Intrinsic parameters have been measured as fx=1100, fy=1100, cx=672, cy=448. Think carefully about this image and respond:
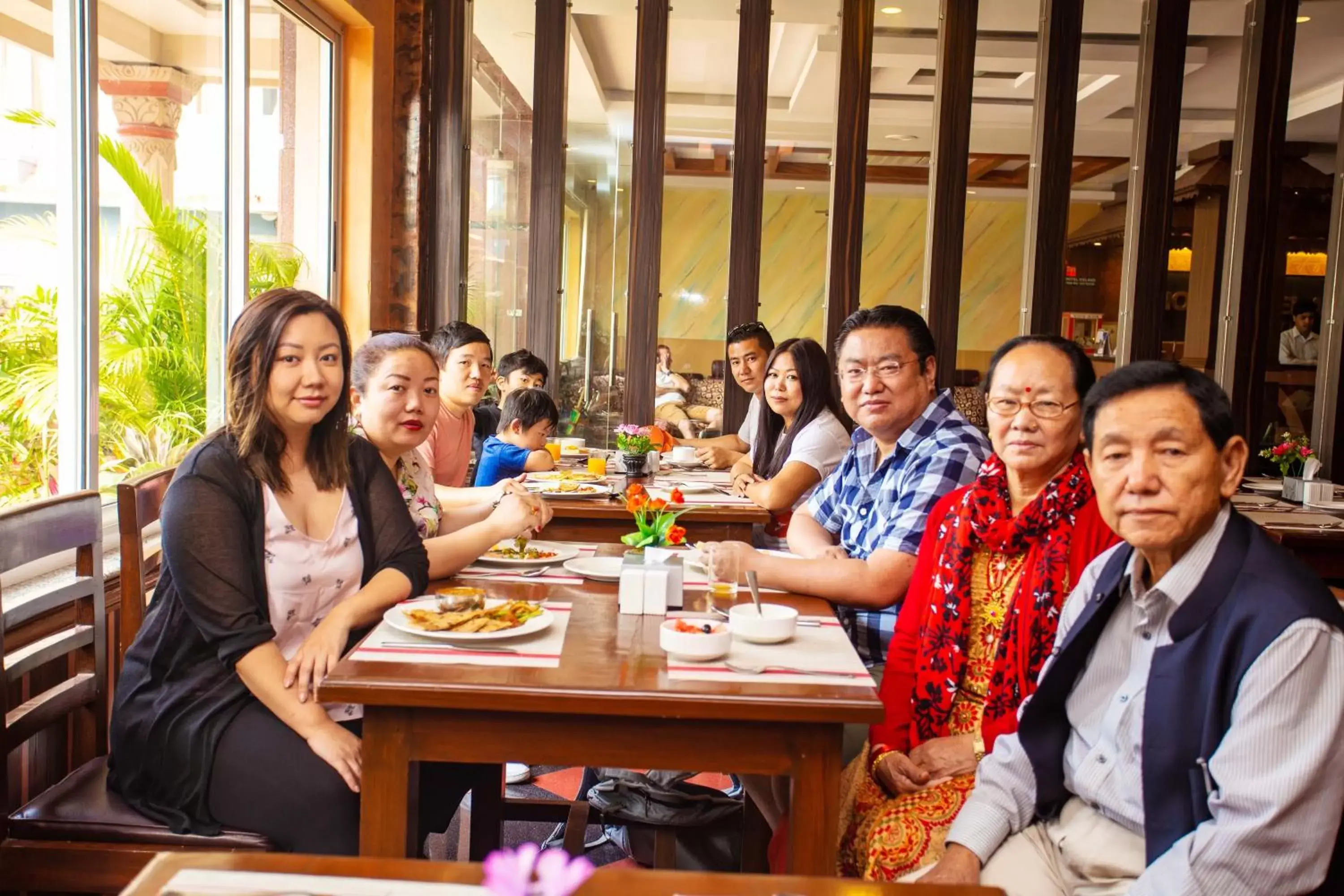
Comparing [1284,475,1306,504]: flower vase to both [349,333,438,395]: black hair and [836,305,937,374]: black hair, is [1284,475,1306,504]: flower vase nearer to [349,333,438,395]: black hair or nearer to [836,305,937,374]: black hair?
[836,305,937,374]: black hair

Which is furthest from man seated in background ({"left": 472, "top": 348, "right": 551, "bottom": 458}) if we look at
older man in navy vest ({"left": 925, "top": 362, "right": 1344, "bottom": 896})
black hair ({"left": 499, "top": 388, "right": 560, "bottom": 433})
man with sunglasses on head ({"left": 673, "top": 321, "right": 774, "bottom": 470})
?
older man in navy vest ({"left": 925, "top": 362, "right": 1344, "bottom": 896})

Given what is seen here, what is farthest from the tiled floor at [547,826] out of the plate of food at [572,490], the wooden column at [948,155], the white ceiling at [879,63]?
the white ceiling at [879,63]

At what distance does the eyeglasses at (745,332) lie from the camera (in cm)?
529

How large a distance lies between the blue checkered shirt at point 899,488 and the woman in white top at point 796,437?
90 cm

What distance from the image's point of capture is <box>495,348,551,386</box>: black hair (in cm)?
484

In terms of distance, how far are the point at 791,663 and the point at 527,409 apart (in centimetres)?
273

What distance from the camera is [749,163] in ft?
19.4

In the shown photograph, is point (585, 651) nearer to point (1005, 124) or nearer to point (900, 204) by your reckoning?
point (900, 204)

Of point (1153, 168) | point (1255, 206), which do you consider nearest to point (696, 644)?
point (1153, 168)

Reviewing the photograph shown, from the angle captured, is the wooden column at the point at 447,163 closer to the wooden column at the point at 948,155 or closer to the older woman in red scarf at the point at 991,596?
the wooden column at the point at 948,155

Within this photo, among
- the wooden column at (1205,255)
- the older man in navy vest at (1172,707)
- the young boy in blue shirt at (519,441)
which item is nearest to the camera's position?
the older man in navy vest at (1172,707)

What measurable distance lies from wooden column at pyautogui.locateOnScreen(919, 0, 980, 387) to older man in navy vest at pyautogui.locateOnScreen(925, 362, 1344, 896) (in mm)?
4400

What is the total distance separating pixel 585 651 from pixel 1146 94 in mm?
5340

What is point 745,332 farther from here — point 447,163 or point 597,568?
point 597,568
